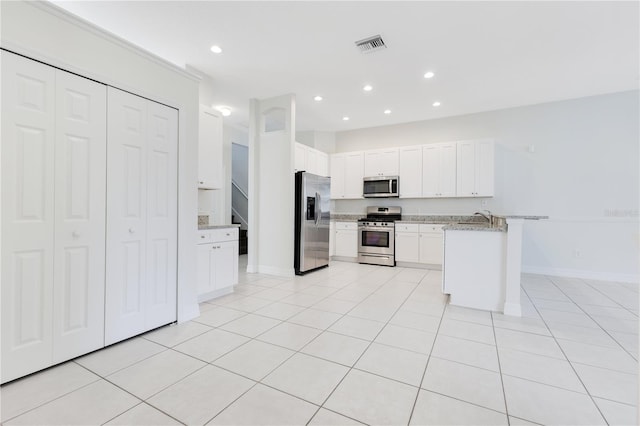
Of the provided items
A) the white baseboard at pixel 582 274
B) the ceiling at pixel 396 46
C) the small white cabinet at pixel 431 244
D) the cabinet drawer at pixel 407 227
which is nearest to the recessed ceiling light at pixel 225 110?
the ceiling at pixel 396 46

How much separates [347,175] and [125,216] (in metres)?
4.67

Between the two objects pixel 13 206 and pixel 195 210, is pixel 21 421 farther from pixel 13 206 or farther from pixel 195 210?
pixel 195 210

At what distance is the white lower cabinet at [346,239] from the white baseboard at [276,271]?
1688 mm

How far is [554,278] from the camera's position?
4633 millimetres

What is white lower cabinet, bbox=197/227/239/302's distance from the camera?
3.20 meters

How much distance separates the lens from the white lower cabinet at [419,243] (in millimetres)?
5184

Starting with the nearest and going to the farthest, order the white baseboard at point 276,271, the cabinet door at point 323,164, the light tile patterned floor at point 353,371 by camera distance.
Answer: the light tile patterned floor at point 353,371 → the white baseboard at point 276,271 → the cabinet door at point 323,164

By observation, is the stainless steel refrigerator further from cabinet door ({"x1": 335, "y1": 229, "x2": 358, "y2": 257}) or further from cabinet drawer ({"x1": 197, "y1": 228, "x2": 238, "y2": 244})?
cabinet drawer ({"x1": 197, "y1": 228, "x2": 238, "y2": 244})

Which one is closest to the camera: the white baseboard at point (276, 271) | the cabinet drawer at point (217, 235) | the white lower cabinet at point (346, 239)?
the cabinet drawer at point (217, 235)

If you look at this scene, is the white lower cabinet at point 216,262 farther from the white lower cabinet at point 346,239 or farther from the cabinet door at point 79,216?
the white lower cabinet at point 346,239

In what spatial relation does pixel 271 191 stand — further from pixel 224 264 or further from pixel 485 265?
pixel 485 265

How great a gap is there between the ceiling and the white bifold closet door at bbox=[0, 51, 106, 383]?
1.41 m

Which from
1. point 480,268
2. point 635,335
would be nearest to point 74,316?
point 480,268

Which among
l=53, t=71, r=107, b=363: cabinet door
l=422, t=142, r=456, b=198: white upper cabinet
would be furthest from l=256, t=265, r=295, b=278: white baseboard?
l=422, t=142, r=456, b=198: white upper cabinet
